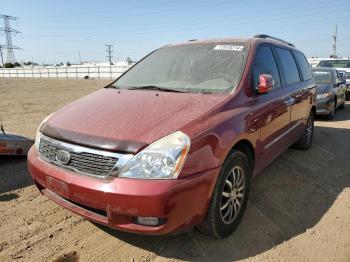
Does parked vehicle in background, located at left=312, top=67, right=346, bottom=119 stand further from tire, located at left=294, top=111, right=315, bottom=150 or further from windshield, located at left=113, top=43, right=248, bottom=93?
windshield, located at left=113, top=43, right=248, bottom=93

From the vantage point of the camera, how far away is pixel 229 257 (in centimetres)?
271

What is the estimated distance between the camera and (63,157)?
2.59 metres

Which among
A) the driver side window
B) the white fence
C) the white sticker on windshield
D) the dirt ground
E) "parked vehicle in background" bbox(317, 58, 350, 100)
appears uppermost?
the white sticker on windshield

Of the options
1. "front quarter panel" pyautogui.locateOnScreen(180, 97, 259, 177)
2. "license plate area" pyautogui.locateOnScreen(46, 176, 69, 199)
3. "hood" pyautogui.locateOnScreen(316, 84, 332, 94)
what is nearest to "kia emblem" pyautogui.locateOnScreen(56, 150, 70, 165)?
"license plate area" pyautogui.locateOnScreen(46, 176, 69, 199)

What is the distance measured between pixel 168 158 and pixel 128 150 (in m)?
0.29

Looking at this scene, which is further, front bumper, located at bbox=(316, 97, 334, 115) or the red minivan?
front bumper, located at bbox=(316, 97, 334, 115)

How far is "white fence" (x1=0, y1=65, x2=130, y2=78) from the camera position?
43.0m

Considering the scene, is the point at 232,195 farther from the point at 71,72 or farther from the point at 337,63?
the point at 71,72

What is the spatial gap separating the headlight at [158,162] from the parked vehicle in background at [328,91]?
303 inches

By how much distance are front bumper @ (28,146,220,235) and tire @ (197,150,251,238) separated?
0.13 m

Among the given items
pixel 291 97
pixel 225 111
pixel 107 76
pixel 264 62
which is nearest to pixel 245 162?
pixel 225 111

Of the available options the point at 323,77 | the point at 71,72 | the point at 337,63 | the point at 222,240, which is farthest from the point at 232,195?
the point at 71,72

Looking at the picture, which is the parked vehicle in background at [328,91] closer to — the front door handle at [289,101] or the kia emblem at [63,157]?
the front door handle at [289,101]

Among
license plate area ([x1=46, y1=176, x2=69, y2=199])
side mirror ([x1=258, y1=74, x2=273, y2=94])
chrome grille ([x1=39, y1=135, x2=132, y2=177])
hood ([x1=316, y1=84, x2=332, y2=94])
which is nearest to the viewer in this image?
chrome grille ([x1=39, y1=135, x2=132, y2=177])
